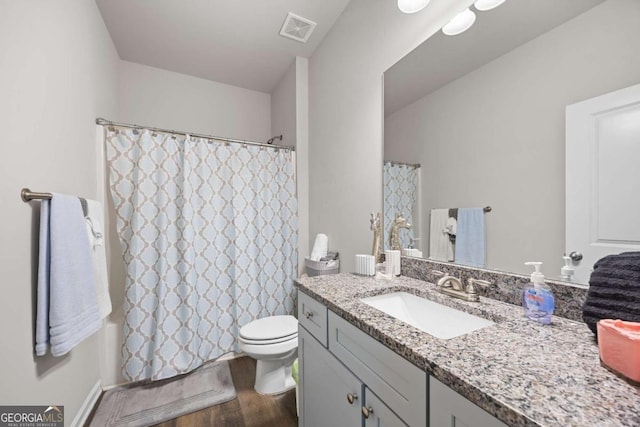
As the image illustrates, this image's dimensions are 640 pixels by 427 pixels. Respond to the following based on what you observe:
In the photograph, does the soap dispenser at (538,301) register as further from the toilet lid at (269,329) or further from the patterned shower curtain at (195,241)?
the patterned shower curtain at (195,241)

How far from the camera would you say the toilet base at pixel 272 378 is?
5.60 feet

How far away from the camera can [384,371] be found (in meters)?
0.67

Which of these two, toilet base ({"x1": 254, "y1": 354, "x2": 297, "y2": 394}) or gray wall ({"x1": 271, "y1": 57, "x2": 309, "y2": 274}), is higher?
Result: gray wall ({"x1": 271, "y1": 57, "x2": 309, "y2": 274})

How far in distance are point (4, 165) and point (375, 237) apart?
1553 millimetres

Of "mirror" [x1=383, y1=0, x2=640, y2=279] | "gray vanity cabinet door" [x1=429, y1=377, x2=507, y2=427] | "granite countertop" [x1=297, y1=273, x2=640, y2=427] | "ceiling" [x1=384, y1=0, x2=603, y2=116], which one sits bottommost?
"gray vanity cabinet door" [x1=429, y1=377, x2=507, y2=427]

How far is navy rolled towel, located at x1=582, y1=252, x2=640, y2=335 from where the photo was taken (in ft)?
1.85

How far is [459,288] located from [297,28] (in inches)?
82.7

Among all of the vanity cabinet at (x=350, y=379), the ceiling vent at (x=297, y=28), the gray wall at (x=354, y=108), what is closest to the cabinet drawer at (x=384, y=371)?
the vanity cabinet at (x=350, y=379)

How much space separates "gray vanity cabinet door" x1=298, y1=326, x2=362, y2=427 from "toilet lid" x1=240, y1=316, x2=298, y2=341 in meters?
0.49

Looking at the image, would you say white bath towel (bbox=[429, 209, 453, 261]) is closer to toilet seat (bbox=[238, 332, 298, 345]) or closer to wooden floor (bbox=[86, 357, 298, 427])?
toilet seat (bbox=[238, 332, 298, 345])

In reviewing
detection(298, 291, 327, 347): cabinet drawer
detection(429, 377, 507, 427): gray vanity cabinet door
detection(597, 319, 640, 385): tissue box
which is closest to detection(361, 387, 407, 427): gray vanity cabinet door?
detection(429, 377, 507, 427): gray vanity cabinet door

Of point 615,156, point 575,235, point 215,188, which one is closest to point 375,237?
→ point 575,235

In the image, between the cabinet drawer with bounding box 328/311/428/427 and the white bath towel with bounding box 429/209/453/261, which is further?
the white bath towel with bounding box 429/209/453/261

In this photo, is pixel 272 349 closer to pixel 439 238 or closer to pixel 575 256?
pixel 439 238
